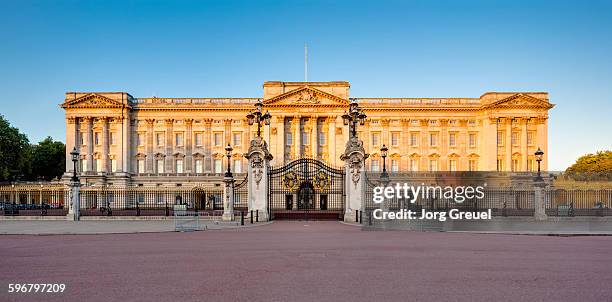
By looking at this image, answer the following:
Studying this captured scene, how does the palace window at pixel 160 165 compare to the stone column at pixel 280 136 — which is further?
the palace window at pixel 160 165

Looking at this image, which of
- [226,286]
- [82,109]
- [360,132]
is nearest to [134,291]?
[226,286]

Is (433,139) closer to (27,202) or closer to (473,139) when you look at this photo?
(473,139)

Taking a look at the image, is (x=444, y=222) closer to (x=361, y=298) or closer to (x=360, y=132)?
(x=361, y=298)

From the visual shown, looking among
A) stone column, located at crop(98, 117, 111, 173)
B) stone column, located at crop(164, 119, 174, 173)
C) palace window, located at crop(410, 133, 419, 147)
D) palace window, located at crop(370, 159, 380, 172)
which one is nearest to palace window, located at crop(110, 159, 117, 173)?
stone column, located at crop(98, 117, 111, 173)

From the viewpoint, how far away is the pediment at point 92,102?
69.2m

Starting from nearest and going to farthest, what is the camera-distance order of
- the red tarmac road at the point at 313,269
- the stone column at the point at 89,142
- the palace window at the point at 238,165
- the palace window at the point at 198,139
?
the red tarmac road at the point at 313,269
the stone column at the point at 89,142
the palace window at the point at 238,165
the palace window at the point at 198,139

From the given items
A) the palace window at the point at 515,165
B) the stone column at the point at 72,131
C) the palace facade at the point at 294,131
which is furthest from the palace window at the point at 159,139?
the palace window at the point at 515,165

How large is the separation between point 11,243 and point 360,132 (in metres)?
55.6

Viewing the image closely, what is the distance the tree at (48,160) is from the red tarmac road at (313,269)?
81.6m

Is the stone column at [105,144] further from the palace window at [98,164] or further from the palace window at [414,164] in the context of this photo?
the palace window at [414,164]

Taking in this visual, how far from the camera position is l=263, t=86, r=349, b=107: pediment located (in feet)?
227

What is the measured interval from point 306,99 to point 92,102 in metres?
29.2

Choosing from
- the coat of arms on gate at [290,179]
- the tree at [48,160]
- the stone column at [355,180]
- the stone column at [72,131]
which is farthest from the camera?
the tree at [48,160]

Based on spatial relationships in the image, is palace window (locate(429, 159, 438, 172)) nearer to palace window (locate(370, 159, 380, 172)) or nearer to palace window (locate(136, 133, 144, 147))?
palace window (locate(370, 159, 380, 172))
